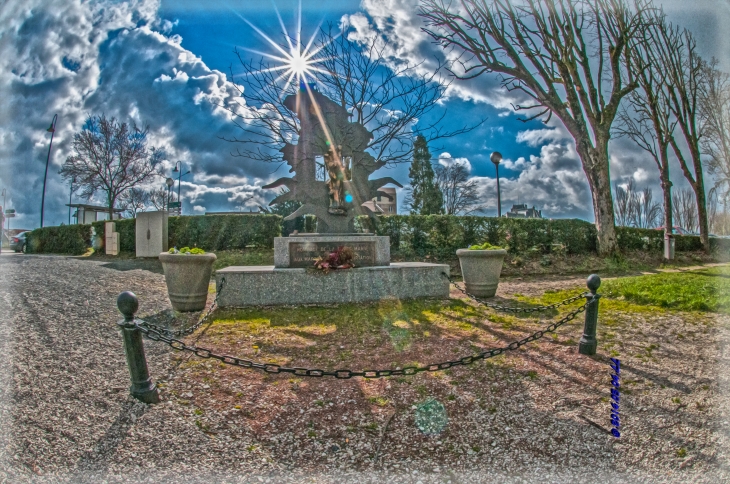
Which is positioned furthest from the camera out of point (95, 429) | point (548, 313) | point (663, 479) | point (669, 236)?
point (669, 236)

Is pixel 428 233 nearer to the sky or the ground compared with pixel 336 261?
nearer to the sky

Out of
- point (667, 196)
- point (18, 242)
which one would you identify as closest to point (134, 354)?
point (667, 196)

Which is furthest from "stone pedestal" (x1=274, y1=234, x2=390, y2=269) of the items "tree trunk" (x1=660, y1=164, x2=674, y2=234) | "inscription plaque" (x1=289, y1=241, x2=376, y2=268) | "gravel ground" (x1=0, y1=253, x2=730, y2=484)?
"tree trunk" (x1=660, y1=164, x2=674, y2=234)

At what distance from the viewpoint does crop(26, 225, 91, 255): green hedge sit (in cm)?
1791

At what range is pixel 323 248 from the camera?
7.08 m

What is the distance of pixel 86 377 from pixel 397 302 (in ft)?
14.9

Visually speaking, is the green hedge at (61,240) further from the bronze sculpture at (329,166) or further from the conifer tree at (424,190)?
the conifer tree at (424,190)

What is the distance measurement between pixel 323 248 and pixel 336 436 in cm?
486

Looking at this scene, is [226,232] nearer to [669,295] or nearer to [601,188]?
[669,295]

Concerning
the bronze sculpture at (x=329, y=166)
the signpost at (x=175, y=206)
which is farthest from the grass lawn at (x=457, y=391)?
the signpost at (x=175, y=206)

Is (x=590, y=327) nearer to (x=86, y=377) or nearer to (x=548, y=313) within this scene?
(x=548, y=313)

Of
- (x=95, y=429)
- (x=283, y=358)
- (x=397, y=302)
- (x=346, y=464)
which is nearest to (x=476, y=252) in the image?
(x=397, y=302)

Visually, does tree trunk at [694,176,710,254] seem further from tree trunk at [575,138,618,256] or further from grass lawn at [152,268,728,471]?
grass lawn at [152,268,728,471]

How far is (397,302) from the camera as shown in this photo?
661cm
